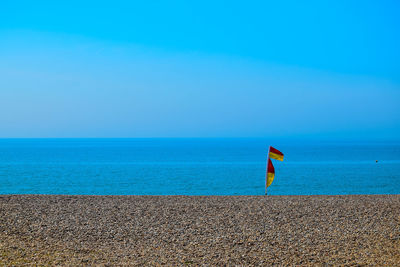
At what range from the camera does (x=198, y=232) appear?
11.7 m

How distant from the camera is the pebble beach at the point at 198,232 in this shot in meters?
9.27

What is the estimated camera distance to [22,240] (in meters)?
10.6

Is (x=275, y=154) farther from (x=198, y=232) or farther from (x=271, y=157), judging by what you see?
(x=198, y=232)

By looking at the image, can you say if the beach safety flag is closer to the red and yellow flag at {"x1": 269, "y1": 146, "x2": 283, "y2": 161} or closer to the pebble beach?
the red and yellow flag at {"x1": 269, "y1": 146, "x2": 283, "y2": 161}

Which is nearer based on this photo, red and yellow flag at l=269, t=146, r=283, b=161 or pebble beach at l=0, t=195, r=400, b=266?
pebble beach at l=0, t=195, r=400, b=266

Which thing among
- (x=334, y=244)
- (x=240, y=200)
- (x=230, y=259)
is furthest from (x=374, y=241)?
(x=240, y=200)

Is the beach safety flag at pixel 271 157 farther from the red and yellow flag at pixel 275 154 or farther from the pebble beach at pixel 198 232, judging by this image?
the pebble beach at pixel 198 232

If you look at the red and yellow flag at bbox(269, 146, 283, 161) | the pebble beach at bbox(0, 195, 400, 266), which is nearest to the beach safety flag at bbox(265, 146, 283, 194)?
the red and yellow flag at bbox(269, 146, 283, 161)

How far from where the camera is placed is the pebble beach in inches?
365

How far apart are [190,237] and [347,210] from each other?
6112 mm

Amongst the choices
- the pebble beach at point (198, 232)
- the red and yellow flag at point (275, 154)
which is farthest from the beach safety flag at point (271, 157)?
the pebble beach at point (198, 232)

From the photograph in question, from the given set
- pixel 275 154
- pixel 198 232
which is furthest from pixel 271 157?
pixel 198 232

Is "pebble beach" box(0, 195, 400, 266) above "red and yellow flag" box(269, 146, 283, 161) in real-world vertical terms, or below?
below

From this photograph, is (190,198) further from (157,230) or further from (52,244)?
(52,244)
